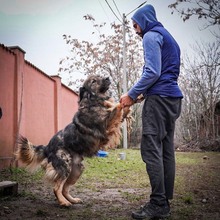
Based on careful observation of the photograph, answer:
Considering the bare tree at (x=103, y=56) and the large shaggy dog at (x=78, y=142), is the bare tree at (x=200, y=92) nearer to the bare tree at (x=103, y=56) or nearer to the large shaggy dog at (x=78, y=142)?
the bare tree at (x=103, y=56)

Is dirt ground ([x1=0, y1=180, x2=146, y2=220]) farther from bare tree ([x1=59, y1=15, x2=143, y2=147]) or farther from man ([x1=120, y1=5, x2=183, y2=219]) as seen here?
bare tree ([x1=59, y1=15, x2=143, y2=147])

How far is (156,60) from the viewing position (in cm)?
298

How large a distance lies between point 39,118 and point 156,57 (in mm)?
6471

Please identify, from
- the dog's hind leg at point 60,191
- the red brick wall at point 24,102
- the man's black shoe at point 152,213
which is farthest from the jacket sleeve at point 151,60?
the red brick wall at point 24,102

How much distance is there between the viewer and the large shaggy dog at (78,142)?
3804mm

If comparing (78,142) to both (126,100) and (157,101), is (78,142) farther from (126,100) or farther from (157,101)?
(157,101)

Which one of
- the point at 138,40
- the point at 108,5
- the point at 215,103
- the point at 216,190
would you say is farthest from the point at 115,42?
the point at 216,190

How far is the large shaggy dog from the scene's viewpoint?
380 centimetres

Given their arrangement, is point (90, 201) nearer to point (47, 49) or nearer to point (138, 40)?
point (47, 49)

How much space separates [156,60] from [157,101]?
447 millimetres

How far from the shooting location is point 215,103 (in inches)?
688

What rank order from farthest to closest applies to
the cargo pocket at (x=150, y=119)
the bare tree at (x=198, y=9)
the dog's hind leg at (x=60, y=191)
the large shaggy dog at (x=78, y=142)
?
1. the bare tree at (x=198, y=9)
2. the large shaggy dog at (x=78, y=142)
3. the dog's hind leg at (x=60, y=191)
4. the cargo pocket at (x=150, y=119)

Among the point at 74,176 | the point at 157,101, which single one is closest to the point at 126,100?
the point at 157,101

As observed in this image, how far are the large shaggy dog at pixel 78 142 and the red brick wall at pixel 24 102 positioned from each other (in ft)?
8.61
